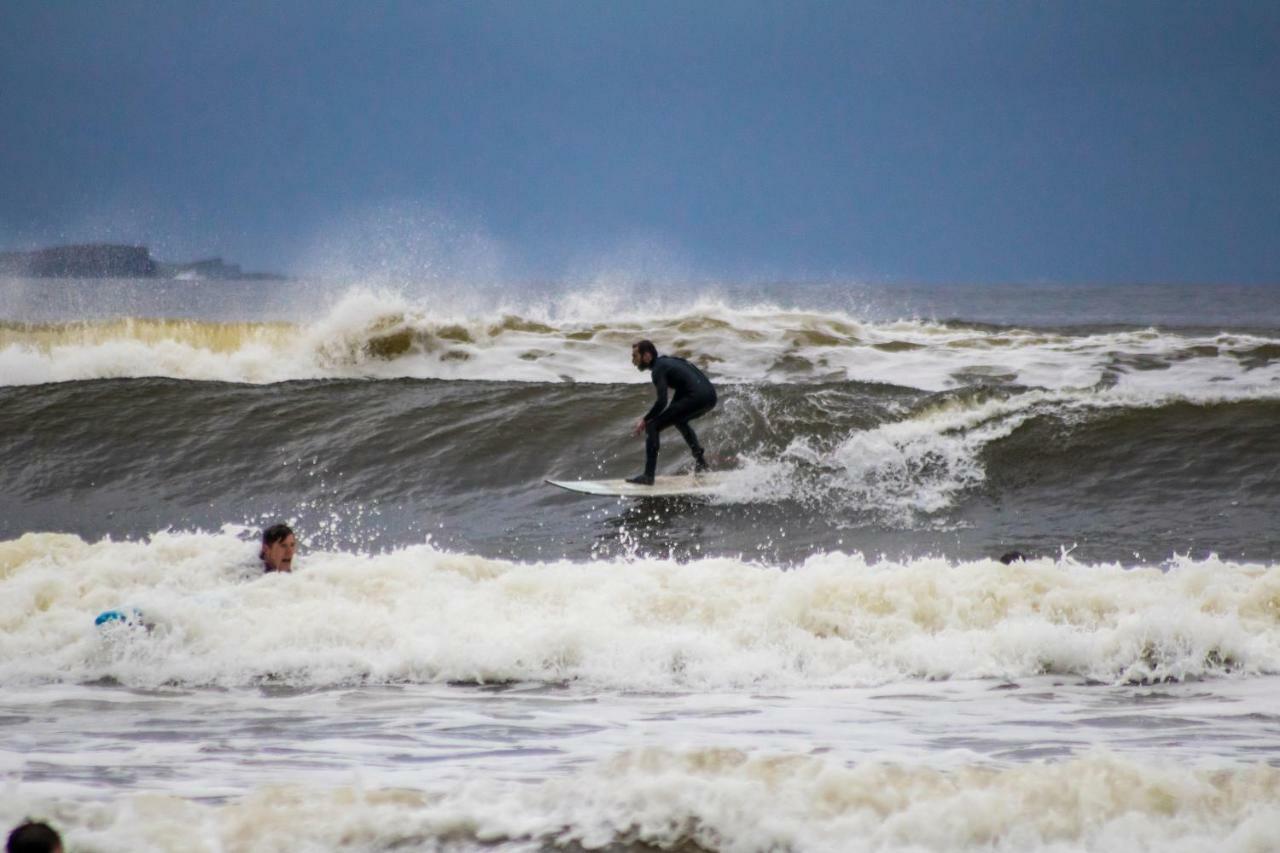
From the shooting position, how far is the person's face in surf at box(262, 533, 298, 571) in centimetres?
942

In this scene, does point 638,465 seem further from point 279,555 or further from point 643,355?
point 279,555

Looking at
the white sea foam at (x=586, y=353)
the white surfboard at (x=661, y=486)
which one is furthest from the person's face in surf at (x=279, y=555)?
the white sea foam at (x=586, y=353)

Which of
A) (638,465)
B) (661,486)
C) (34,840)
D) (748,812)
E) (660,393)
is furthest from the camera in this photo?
(638,465)

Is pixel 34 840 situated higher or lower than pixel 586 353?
lower

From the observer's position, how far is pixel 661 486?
13.7 metres

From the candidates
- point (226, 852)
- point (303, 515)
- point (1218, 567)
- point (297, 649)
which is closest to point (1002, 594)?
point (1218, 567)

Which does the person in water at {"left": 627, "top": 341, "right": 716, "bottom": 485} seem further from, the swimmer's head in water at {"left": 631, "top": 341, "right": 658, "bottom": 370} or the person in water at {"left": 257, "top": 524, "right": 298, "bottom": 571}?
the person in water at {"left": 257, "top": 524, "right": 298, "bottom": 571}

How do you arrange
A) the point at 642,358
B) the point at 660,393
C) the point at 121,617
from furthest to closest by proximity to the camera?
the point at 642,358, the point at 660,393, the point at 121,617

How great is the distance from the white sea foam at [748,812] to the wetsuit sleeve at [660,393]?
28.9 feet

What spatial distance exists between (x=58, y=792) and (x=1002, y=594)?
19.1ft

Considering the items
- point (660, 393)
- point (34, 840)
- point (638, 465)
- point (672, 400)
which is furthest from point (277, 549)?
point (638, 465)

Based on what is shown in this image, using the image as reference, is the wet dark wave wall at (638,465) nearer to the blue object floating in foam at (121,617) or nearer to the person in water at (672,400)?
the person in water at (672,400)

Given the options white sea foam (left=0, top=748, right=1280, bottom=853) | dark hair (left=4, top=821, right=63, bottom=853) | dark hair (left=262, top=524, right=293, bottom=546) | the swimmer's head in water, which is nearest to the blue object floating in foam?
dark hair (left=262, top=524, right=293, bottom=546)

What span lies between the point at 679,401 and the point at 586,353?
A: 912 centimetres
